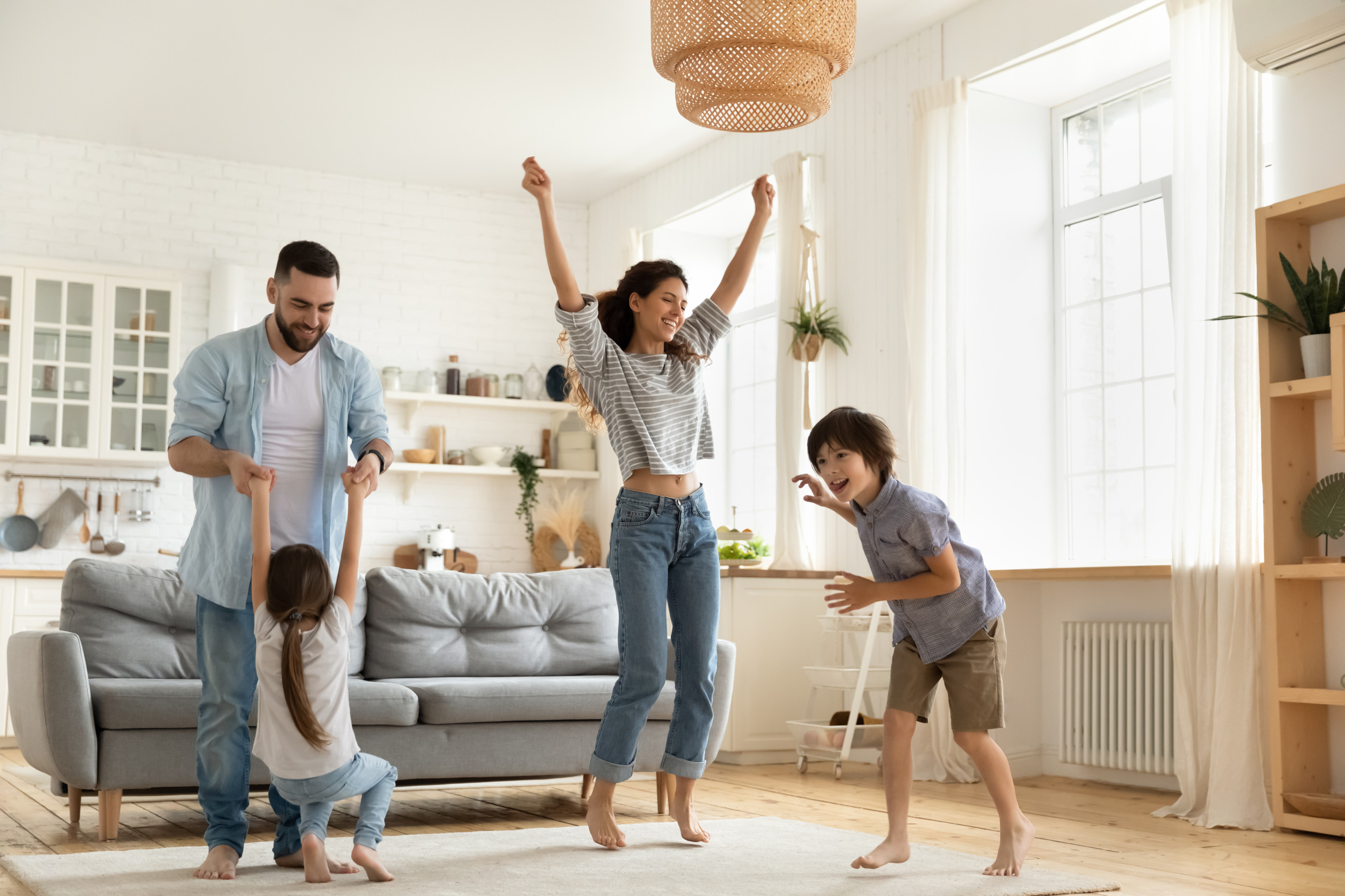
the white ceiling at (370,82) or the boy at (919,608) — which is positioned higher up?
the white ceiling at (370,82)

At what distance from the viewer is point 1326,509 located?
143 inches

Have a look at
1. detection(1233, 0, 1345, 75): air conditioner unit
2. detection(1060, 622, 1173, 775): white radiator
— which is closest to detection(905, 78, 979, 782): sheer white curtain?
detection(1060, 622, 1173, 775): white radiator

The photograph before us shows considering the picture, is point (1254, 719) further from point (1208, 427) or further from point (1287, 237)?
point (1287, 237)

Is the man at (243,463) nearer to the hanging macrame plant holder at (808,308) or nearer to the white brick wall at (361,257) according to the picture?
the hanging macrame plant holder at (808,308)

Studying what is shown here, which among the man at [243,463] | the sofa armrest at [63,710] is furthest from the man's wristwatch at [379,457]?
the sofa armrest at [63,710]

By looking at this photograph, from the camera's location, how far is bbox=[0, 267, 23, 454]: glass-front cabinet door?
259 inches

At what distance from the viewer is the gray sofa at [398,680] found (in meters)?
3.30

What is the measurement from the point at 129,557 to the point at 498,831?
4.27m

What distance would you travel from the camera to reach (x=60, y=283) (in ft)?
22.1

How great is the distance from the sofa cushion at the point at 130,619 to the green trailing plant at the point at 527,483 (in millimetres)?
3963

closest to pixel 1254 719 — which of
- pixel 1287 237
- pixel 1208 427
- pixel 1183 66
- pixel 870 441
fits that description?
pixel 1208 427

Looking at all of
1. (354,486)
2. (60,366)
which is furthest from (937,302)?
(60,366)

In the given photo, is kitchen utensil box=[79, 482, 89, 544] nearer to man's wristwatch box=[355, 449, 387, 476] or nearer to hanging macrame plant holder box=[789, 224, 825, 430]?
hanging macrame plant holder box=[789, 224, 825, 430]

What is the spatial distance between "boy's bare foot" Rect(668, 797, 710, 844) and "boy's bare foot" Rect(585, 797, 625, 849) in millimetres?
161
